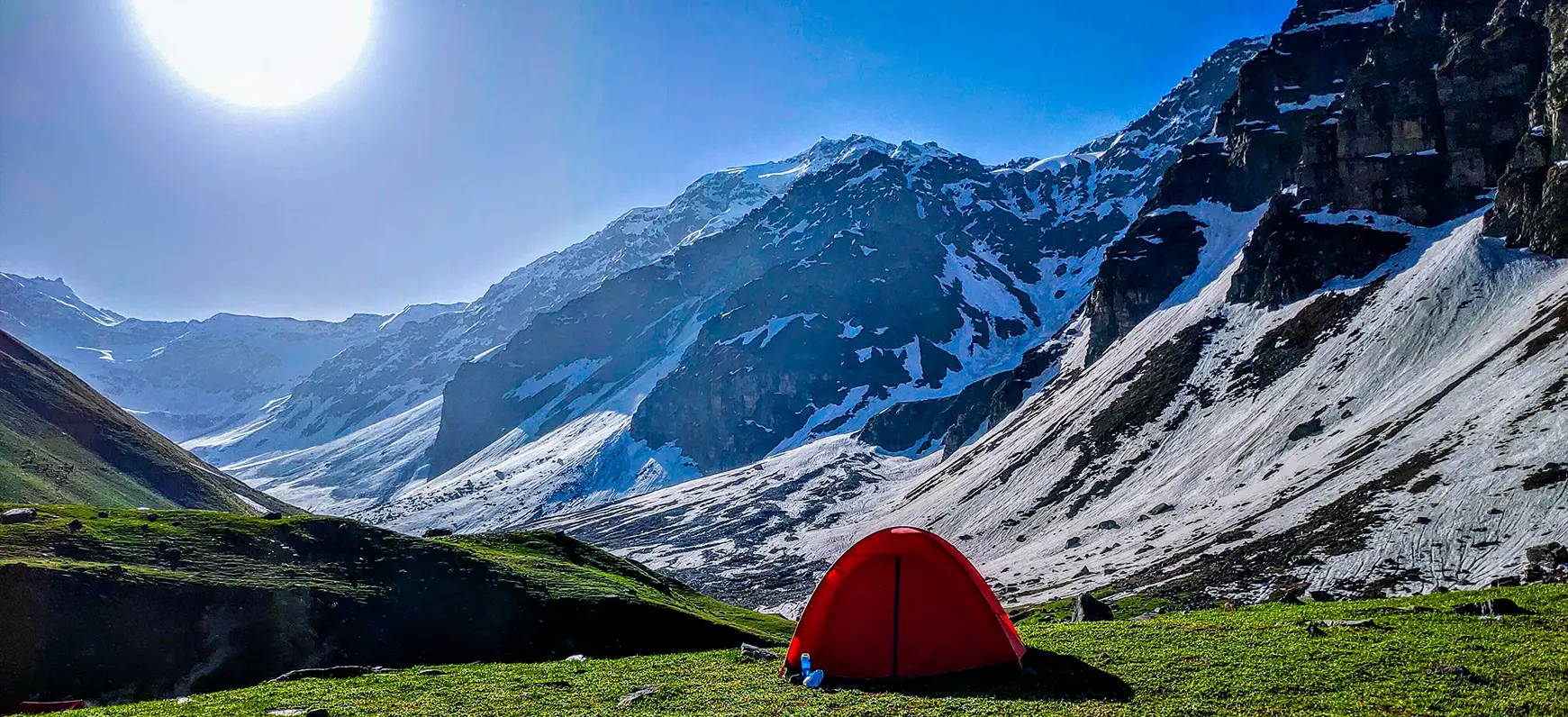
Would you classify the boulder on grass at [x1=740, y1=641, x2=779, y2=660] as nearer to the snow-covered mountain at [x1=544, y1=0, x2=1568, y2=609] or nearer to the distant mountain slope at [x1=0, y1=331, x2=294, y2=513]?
the snow-covered mountain at [x1=544, y1=0, x2=1568, y2=609]

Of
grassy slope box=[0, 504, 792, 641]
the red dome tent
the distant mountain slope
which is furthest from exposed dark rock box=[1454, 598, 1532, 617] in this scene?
the distant mountain slope

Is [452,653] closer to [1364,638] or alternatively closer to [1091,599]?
[1091,599]

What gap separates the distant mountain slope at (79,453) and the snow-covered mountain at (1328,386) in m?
87.6

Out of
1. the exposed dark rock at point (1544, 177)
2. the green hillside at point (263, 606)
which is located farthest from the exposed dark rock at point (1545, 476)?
the exposed dark rock at point (1544, 177)

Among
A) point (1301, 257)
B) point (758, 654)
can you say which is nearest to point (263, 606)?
point (758, 654)

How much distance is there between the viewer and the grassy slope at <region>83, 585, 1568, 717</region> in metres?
14.7

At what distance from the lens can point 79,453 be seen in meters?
111

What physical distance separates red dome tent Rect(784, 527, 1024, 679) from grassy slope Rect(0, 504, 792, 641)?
92.2 ft

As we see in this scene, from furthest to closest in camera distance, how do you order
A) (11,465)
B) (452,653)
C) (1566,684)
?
(11,465) < (452,653) < (1566,684)

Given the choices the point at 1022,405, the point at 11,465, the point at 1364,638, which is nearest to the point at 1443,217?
the point at 1022,405

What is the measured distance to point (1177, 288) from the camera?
185 metres

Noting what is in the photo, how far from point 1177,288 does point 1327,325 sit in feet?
215

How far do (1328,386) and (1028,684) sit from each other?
110379 mm

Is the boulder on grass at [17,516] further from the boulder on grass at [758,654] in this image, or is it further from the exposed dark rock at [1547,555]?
the exposed dark rock at [1547,555]
